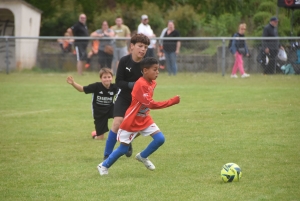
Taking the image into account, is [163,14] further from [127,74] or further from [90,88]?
[127,74]

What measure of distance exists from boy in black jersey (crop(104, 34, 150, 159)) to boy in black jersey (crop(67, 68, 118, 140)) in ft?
5.48

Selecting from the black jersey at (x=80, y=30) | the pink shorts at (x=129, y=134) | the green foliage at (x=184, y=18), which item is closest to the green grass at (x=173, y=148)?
the pink shorts at (x=129, y=134)

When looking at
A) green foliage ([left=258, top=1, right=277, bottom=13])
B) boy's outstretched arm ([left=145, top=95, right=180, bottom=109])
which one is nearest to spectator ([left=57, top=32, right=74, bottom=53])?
green foliage ([left=258, top=1, right=277, bottom=13])

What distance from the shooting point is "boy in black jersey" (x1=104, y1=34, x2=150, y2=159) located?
7.86m

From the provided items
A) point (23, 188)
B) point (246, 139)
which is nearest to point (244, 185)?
point (23, 188)

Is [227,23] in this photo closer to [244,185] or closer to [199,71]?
[199,71]

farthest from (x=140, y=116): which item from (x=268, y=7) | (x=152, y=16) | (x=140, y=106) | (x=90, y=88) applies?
(x=152, y=16)

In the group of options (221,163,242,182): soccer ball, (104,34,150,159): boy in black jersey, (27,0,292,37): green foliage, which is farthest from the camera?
(27,0,292,37): green foliage

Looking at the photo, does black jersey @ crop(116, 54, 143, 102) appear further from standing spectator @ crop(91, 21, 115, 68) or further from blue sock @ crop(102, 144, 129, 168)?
standing spectator @ crop(91, 21, 115, 68)

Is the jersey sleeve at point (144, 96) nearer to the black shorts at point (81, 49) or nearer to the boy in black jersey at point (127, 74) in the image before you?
the boy in black jersey at point (127, 74)

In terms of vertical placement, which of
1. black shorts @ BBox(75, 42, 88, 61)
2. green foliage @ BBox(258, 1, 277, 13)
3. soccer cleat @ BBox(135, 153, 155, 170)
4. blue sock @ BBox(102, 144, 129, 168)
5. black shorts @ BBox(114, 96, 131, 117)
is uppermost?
green foliage @ BBox(258, 1, 277, 13)

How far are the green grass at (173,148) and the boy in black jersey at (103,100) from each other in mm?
297

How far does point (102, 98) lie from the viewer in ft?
33.4

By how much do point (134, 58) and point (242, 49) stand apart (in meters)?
11.6
